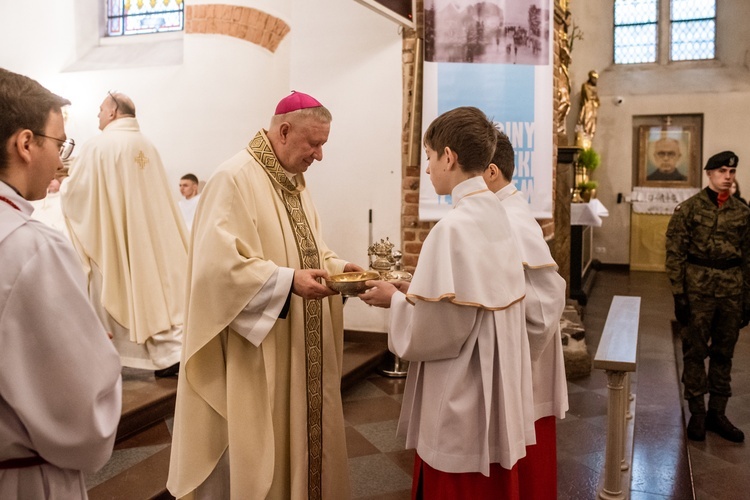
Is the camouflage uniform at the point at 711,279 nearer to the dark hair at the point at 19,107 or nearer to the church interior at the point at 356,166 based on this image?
the church interior at the point at 356,166

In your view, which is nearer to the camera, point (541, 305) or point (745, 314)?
point (541, 305)

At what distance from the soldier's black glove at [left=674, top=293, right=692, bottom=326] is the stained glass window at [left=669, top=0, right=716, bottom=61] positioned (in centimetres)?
1183

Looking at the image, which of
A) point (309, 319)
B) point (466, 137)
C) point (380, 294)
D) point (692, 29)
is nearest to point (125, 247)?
point (309, 319)

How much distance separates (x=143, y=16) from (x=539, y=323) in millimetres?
8113

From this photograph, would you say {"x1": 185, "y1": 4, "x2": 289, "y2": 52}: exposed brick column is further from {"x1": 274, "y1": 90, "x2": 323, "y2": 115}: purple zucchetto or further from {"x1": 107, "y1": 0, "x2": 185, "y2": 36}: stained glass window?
{"x1": 274, "y1": 90, "x2": 323, "y2": 115}: purple zucchetto

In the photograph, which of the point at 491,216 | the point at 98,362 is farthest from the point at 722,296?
the point at 98,362

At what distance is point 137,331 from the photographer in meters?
4.36

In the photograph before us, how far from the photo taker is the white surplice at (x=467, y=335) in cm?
203

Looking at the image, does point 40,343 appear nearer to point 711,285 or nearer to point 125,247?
point 125,247

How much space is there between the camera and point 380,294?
228cm

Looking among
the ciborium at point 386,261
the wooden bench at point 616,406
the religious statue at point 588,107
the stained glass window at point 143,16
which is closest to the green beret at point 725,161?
the wooden bench at point 616,406

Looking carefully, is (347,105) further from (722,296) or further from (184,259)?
(722,296)

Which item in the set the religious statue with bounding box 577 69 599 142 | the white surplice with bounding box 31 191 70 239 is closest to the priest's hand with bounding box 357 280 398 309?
the white surplice with bounding box 31 191 70 239

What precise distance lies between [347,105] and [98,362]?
4716 millimetres
